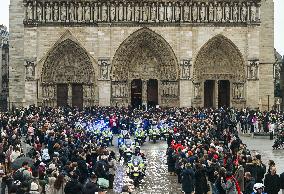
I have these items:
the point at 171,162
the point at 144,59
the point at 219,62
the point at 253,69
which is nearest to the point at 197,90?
the point at 219,62

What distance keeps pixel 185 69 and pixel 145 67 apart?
12.5 ft

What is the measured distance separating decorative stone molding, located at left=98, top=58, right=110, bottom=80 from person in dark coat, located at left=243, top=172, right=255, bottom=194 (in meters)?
36.9

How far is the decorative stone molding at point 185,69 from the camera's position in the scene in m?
56.5

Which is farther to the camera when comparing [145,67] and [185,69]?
[145,67]

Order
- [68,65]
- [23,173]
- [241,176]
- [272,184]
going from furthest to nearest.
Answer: [68,65] < [241,176] < [272,184] < [23,173]

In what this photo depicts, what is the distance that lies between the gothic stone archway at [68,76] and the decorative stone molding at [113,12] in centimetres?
229

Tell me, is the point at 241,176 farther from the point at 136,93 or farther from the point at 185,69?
the point at 136,93

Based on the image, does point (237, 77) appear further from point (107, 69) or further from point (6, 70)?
point (6, 70)

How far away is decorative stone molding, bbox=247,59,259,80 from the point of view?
56562 millimetres

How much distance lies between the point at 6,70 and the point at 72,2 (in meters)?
21.4

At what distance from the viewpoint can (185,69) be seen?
56.5 meters

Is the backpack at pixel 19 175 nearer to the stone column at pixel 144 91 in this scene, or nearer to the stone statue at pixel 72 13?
the stone statue at pixel 72 13

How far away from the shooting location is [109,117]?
44.6 m

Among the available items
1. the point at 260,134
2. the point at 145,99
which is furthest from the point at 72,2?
the point at 260,134
